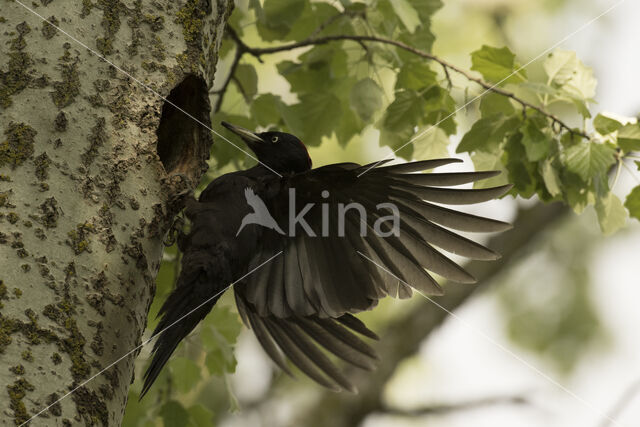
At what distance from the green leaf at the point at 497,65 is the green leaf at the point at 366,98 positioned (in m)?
0.43

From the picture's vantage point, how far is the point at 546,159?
276 cm

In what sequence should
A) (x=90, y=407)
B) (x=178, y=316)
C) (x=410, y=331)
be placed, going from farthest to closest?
(x=410, y=331) < (x=178, y=316) < (x=90, y=407)

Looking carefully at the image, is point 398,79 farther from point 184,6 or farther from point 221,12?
point 184,6

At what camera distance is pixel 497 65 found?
9.26 feet

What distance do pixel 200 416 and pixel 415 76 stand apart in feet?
5.67

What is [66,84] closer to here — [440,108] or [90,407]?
[90,407]

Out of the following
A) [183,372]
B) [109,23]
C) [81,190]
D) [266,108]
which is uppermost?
[266,108]

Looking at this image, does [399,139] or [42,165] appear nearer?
[42,165]

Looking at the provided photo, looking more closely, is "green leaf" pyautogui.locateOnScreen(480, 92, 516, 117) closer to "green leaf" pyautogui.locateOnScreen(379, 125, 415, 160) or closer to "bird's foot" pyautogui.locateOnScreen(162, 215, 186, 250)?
"green leaf" pyautogui.locateOnScreen(379, 125, 415, 160)

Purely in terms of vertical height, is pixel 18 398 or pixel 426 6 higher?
pixel 426 6

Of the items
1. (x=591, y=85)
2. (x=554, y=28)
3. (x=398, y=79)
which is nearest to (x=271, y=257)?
(x=398, y=79)

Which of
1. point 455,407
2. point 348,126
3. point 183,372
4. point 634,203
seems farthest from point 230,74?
point 455,407

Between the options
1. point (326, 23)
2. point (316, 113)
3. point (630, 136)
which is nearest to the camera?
point (630, 136)

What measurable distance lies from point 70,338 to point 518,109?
204 cm
